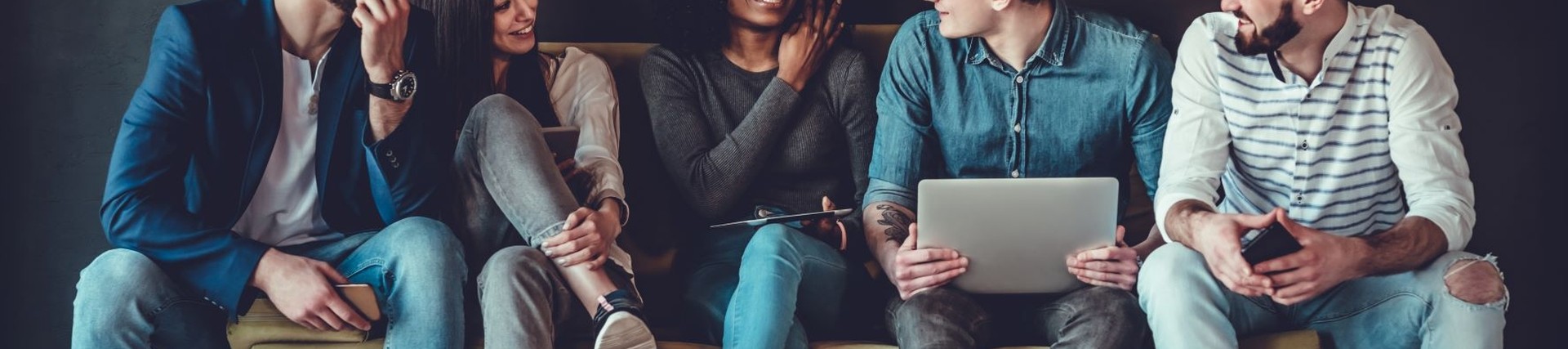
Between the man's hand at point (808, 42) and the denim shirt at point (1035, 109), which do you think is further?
the man's hand at point (808, 42)

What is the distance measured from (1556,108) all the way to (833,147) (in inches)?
65.2

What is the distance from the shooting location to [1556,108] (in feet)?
9.98

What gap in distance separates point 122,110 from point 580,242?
4.65ft

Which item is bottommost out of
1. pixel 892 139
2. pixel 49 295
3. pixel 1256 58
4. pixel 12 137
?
pixel 49 295

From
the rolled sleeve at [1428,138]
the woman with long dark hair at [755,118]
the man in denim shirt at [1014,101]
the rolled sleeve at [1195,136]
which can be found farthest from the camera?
the woman with long dark hair at [755,118]

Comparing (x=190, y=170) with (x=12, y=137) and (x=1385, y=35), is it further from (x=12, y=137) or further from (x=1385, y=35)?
(x=1385, y=35)

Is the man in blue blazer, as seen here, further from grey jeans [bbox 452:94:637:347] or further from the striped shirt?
the striped shirt

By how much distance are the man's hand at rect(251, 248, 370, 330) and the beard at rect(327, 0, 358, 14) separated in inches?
18.0

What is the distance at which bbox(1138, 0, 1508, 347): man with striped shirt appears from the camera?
6.93 ft

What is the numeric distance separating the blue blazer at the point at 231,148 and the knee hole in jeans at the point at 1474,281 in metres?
1.70

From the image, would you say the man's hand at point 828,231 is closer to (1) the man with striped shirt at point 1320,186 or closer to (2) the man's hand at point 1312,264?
(1) the man with striped shirt at point 1320,186

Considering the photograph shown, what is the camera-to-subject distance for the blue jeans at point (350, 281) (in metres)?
2.16

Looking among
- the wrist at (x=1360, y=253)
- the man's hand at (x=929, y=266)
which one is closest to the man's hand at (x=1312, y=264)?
the wrist at (x=1360, y=253)

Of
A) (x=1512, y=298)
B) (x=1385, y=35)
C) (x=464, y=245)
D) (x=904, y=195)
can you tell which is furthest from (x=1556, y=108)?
(x=464, y=245)
